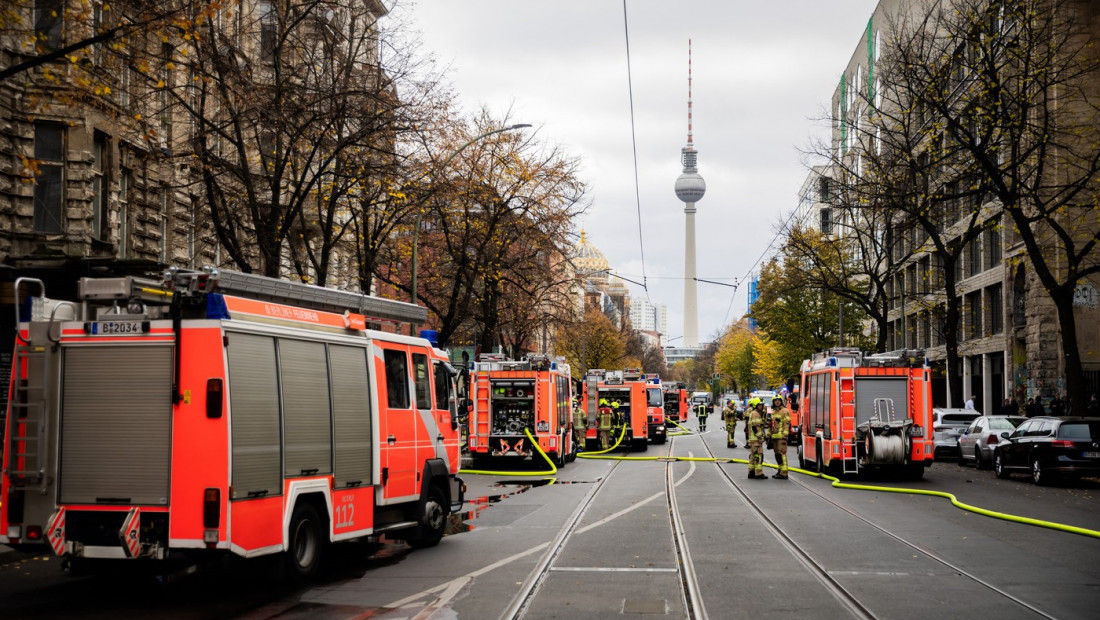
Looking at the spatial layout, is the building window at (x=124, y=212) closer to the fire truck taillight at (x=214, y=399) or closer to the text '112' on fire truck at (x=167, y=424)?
the text '112' on fire truck at (x=167, y=424)

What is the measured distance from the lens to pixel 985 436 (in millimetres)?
29500

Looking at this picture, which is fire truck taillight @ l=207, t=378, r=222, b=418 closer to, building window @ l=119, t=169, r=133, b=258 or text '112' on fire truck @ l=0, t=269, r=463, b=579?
text '112' on fire truck @ l=0, t=269, r=463, b=579

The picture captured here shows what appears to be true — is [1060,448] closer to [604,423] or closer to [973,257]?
[604,423]

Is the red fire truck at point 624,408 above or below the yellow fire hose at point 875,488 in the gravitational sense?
above

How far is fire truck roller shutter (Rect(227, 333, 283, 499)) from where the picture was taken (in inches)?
372

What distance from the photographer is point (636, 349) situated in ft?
376

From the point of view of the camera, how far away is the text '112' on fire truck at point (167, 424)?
30.6 ft

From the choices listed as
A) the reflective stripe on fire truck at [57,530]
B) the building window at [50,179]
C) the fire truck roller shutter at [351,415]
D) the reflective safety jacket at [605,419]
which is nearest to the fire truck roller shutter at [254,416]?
the fire truck roller shutter at [351,415]

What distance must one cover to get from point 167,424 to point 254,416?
0.71 m

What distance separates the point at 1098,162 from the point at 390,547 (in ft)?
74.0

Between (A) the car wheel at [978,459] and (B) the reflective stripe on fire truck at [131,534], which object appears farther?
(A) the car wheel at [978,459]

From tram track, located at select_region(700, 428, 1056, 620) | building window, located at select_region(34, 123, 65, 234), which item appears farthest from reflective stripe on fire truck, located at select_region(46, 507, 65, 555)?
building window, located at select_region(34, 123, 65, 234)

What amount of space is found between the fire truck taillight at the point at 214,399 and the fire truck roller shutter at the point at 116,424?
0.39m

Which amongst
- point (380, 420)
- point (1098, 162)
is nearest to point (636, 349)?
point (1098, 162)
